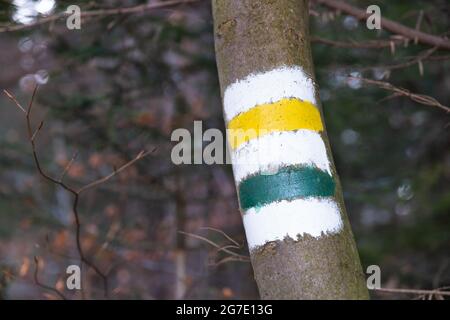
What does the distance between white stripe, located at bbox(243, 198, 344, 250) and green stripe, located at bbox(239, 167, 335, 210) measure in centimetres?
2

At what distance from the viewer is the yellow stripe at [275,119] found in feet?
6.29

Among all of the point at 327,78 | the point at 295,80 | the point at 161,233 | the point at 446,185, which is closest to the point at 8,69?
the point at 161,233

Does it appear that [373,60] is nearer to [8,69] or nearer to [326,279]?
[326,279]

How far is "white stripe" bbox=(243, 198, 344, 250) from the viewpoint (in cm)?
181

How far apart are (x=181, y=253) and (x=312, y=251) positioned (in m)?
4.21

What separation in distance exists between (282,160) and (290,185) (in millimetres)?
77

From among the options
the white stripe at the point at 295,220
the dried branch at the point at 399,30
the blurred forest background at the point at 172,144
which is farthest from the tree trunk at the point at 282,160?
the blurred forest background at the point at 172,144

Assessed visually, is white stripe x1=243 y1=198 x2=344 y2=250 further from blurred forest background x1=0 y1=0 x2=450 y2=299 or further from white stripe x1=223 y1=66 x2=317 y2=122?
blurred forest background x1=0 y1=0 x2=450 y2=299

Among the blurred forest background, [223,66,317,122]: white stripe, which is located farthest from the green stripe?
the blurred forest background

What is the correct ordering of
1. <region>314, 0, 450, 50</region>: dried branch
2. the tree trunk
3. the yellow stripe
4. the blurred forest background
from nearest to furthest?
the tree trunk < the yellow stripe < <region>314, 0, 450, 50</region>: dried branch < the blurred forest background

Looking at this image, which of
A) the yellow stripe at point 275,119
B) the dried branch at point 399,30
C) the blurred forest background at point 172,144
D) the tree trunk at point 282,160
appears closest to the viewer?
the tree trunk at point 282,160

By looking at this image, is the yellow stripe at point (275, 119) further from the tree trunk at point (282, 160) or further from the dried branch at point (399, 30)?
the dried branch at point (399, 30)

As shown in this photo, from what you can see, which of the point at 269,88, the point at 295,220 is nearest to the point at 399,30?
the point at 269,88

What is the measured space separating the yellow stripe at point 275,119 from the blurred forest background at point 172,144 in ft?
5.32
